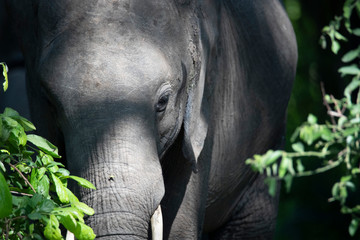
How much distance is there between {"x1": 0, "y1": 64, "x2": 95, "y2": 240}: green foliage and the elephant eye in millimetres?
532

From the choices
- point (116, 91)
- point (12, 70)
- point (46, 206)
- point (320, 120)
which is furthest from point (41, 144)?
point (320, 120)

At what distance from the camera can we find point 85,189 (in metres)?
2.77

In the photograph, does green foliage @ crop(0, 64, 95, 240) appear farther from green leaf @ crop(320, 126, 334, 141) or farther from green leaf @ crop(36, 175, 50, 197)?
green leaf @ crop(320, 126, 334, 141)

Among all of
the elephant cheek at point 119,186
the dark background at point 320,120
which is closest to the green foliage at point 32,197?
the elephant cheek at point 119,186

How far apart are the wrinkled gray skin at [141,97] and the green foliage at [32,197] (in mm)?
280

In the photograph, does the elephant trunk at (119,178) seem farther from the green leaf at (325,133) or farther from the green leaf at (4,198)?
the green leaf at (325,133)

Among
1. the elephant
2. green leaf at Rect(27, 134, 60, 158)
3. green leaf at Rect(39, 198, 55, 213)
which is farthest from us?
the elephant

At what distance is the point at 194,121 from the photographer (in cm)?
321

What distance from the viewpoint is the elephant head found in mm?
2736

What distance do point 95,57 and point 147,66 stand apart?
17 cm

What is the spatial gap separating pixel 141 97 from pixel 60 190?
583 mm

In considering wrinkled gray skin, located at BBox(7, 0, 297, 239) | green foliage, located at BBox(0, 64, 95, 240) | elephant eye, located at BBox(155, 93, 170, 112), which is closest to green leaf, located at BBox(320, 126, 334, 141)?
green foliage, located at BBox(0, 64, 95, 240)

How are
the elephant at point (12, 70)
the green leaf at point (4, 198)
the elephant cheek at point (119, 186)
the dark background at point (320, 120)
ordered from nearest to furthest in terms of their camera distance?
the green leaf at point (4, 198), the elephant cheek at point (119, 186), the elephant at point (12, 70), the dark background at point (320, 120)

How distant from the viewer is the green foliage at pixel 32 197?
2.23 m
